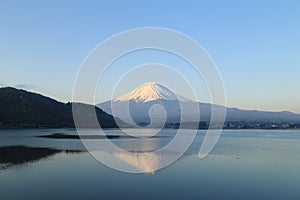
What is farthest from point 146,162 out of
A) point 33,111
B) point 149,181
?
point 33,111

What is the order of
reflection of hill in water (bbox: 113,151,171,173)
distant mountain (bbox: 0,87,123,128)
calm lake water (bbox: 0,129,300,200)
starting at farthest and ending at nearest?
distant mountain (bbox: 0,87,123,128) → reflection of hill in water (bbox: 113,151,171,173) → calm lake water (bbox: 0,129,300,200)

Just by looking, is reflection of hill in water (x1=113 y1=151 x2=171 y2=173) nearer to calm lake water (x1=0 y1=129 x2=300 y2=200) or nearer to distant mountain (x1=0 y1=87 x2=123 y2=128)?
calm lake water (x1=0 y1=129 x2=300 y2=200)

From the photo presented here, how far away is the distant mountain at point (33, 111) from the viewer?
321 feet

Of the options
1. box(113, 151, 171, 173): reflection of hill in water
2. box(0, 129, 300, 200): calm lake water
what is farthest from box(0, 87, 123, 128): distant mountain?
box(0, 129, 300, 200): calm lake water

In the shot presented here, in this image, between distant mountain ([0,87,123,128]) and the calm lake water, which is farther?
distant mountain ([0,87,123,128])

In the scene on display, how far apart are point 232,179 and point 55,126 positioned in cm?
9446

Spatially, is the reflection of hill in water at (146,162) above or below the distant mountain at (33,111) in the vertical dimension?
below

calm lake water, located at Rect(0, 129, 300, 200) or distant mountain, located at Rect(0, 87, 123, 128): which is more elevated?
distant mountain, located at Rect(0, 87, 123, 128)

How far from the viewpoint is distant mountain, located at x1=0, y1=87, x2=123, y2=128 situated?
A: 321 feet

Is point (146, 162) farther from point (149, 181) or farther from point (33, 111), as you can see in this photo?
point (33, 111)

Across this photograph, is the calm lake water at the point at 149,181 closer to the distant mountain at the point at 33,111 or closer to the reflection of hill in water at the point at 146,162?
the reflection of hill in water at the point at 146,162

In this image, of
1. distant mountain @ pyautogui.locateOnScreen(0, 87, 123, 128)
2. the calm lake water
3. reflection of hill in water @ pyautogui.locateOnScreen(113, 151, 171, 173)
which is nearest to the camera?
the calm lake water

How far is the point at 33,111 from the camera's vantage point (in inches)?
4259

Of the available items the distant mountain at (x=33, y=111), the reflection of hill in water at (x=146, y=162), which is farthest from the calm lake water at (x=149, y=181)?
the distant mountain at (x=33, y=111)
